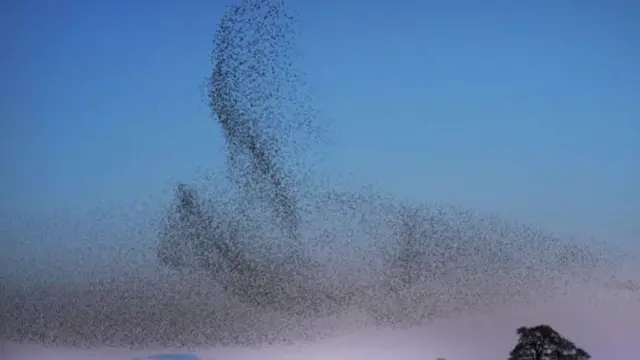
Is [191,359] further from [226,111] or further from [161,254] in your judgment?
[226,111]

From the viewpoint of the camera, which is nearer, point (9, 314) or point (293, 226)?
point (293, 226)

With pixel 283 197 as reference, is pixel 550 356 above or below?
below

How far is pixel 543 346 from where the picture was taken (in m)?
17.3

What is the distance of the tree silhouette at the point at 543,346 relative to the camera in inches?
667

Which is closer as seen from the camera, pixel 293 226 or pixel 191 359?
pixel 293 226

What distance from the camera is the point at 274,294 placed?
16.3 metres

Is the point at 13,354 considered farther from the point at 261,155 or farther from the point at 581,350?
the point at 581,350

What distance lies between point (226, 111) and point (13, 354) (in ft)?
21.8

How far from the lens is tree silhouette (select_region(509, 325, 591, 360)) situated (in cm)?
1695

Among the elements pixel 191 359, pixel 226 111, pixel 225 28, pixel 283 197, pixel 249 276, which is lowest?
pixel 191 359

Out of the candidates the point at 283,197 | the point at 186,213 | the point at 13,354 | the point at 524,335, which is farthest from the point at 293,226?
the point at 13,354

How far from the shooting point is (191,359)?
17000 mm

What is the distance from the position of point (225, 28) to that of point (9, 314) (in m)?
6.96

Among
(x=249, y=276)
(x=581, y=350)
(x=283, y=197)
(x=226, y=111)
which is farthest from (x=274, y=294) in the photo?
(x=581, y=350)
